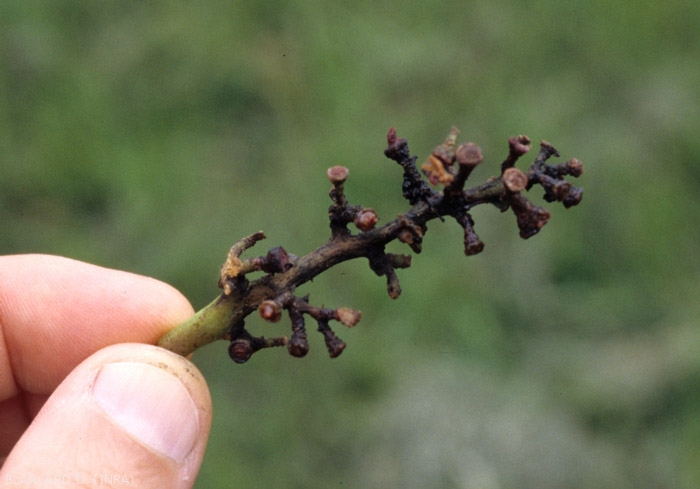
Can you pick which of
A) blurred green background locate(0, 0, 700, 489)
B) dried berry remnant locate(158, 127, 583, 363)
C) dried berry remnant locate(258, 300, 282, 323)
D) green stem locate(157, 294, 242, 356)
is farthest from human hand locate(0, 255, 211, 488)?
blurred green background locate(0, 0, 700, 489)

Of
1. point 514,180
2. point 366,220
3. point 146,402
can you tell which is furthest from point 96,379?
point 514,180

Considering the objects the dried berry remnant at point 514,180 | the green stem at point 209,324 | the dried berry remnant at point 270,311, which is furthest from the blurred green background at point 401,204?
the dried berry remnant at point 514,180

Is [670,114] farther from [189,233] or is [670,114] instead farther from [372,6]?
[189,233]

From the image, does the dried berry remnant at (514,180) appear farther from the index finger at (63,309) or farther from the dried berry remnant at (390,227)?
→ the index finger at (63,309)

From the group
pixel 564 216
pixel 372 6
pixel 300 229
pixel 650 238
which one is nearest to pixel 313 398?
pixel 300 229

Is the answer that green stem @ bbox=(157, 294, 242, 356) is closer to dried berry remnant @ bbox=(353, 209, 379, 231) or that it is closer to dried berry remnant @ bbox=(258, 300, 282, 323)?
dried berry remnant @ bbox=(258, 300, 282, 323)

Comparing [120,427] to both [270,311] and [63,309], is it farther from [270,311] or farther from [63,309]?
[63,309]
